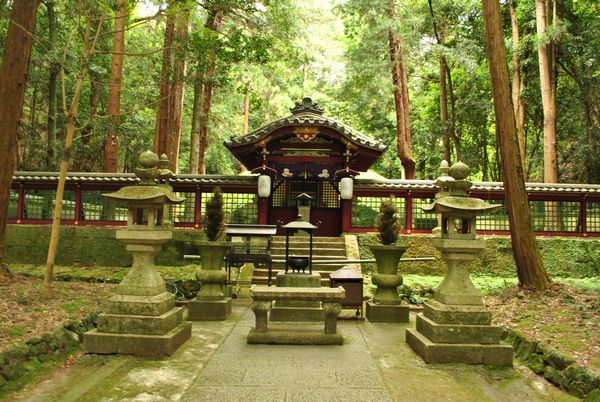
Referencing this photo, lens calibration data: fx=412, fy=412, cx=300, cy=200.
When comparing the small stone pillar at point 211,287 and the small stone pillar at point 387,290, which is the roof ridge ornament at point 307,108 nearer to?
the small stone pillar at point 387,290

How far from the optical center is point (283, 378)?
474cm

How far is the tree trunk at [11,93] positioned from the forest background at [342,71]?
5.61 feet

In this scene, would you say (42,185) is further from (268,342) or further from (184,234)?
(268,342)

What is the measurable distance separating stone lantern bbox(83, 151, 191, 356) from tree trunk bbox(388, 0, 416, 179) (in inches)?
502

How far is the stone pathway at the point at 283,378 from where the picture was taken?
429 cm

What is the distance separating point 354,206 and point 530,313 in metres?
7.83

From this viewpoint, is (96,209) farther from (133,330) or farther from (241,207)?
(133,330)

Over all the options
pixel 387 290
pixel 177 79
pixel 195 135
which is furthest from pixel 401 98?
pixel 387 290

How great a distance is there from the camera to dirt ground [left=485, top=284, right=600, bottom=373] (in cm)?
543

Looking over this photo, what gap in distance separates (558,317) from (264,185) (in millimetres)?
9342

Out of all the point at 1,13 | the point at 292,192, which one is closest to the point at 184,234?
the point at 292,192

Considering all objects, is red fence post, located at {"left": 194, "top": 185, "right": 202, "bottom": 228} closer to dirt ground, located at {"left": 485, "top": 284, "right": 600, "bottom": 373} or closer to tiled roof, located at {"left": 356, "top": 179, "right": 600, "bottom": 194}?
tiled roof, located at {"left": 356, "top": 179, "right": 600, "bottom": 194}

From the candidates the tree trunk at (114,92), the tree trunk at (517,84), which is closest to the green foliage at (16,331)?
the tree trunk at (114,92)

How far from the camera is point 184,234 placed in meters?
13.7
